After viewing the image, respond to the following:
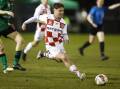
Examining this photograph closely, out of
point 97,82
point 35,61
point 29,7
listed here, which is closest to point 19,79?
point 97,82

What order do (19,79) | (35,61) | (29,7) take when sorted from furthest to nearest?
(29,7) < (35,61) < (19,79)

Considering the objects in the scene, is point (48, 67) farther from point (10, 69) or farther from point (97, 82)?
point (97, 82)

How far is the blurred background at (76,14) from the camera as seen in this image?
43.3 m

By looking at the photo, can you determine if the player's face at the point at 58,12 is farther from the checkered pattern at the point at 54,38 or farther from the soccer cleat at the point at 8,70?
the soccer cleat at the point at 8,70

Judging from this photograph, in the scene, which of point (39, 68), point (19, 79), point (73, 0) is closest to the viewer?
point (19, 79)

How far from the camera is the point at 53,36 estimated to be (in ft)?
48.3

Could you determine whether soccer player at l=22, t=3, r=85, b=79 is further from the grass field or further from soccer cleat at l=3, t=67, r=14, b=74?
soccer cleat at l=3, t=67, r=14, b=74

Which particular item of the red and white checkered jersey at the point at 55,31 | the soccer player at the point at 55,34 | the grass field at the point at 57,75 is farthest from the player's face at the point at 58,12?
the grass field at the point at 57,75

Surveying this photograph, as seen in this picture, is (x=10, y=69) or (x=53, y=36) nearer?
(x=53, y=36)

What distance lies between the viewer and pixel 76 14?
46250 mm

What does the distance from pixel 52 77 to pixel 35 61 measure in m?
4.80

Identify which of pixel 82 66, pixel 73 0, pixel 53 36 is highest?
pixel 53 36

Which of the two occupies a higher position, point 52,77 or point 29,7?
point 52,77

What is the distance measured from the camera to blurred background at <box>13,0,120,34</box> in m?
43.3
